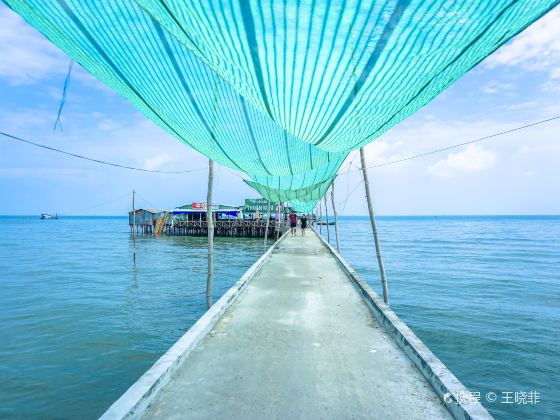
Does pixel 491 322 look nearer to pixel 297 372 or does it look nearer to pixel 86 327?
pixel 297 372

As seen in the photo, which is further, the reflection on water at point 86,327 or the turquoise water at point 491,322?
the turquoise water at point 491,322

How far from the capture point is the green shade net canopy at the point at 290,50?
2.06 metres

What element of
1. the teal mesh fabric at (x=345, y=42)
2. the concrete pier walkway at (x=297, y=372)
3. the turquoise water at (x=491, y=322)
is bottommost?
the turquoise water at (x=491, y=322)

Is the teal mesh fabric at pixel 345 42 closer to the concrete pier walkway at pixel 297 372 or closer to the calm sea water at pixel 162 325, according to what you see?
the concrete pier walkway at pixel 297 372

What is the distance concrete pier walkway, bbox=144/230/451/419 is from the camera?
2.45 m

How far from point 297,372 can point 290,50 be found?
104 inches

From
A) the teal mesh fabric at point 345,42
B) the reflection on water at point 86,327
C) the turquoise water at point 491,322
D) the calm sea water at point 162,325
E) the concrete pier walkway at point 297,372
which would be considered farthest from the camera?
the turquoise water at point 491,322

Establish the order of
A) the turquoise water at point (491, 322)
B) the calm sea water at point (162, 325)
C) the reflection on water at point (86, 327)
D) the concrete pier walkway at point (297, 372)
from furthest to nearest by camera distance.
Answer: the turquoise water at point (491, 322), the calm sea water at point (162, 325), the reflection on water at point (86, 327), the concrete pier walkway at point (297, 372)

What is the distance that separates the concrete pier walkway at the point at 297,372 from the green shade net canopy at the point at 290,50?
2456 millimetres

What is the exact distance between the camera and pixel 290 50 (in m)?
2.45

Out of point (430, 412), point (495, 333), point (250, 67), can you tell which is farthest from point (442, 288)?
point (250, 67)

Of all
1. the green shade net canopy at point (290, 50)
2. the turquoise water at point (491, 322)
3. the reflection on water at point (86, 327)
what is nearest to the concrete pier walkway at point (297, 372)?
the green shade net canopy at point (290, 50)

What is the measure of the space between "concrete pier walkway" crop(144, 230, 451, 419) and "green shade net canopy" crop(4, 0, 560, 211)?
246 cm

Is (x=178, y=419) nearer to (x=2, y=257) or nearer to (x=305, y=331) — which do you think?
(x=305, y=331)
